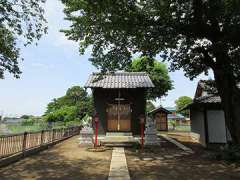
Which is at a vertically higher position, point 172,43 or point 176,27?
point 176,27

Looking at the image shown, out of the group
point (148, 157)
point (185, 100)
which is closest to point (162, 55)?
point (148, 157)

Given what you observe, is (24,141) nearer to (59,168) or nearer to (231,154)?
(59,168)

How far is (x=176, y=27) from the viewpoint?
9820 millimetres

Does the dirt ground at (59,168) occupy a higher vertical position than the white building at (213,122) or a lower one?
lower

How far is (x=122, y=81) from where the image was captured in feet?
58.2

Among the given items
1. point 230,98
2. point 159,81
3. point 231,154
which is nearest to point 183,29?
point 230,98

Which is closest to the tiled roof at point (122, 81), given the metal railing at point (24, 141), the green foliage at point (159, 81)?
the metal railing at point (24, 141)

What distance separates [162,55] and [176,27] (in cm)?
198

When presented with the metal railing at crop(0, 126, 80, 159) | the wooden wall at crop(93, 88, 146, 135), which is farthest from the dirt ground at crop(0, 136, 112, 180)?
the wooden wall at crop(93, 88, 146, 135)

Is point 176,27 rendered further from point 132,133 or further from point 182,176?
point 132,133

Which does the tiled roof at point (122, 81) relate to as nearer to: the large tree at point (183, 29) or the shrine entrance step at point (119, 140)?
the shrine entrance step at point (119, 140)

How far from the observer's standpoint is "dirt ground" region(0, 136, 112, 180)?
7099mm

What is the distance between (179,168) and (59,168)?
458 centimetres

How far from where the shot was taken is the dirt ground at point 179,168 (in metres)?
7.18
